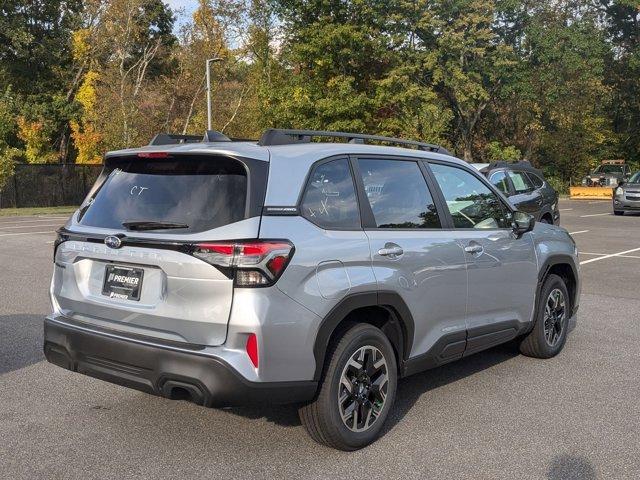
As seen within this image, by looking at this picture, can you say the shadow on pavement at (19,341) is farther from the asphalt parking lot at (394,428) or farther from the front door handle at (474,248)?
the front door handle at (474,248)

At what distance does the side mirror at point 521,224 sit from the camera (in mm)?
5375

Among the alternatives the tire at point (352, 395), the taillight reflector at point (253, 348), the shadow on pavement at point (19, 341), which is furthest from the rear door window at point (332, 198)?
the shadow on pavement at point (19, 341)

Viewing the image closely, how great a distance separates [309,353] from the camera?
3641mm

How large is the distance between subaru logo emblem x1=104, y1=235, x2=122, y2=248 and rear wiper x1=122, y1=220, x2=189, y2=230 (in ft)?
0.34

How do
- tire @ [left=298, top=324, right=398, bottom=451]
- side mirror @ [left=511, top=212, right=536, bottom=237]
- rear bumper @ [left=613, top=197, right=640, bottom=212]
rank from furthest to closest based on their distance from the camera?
rear bumper @ [left=613, top=197, right=640, bottom=212]
side mirror @ [left=511, top=212, right=536, bottom=237]
tire @ [left=298, top=324, right=398, bottom=451]

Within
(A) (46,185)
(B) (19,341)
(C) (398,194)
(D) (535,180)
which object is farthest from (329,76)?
(C) (398,194)

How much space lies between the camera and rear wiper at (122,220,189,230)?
376cm

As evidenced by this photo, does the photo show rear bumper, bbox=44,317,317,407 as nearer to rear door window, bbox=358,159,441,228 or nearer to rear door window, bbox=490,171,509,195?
rear door window, bbox=358,159,441,228

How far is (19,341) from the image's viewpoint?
652cm

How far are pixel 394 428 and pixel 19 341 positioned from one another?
395 centimetres

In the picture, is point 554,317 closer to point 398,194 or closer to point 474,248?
point 474,248

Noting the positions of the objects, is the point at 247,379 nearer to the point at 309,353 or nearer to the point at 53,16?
the point at 309,353

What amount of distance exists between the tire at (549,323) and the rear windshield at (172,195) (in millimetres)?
3163

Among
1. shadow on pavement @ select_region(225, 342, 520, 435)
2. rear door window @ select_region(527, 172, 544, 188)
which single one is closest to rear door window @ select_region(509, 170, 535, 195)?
rear door window @ select_region(527, 172, 544, 188)
